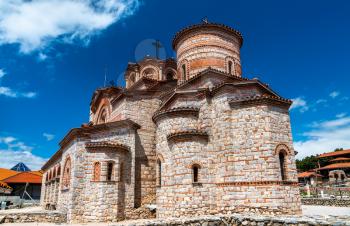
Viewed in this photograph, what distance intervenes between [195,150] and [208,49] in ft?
20.2

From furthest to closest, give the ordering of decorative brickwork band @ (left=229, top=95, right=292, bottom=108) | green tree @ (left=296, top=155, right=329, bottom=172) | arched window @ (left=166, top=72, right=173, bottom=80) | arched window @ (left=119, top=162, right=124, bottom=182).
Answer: green tree @ (left=296, top=155, right=329, bottom=172) < arched window @ (left=166, top=72, right=173, bottom=80) < arched window @ (left=119, top=162, right=124, bottom=182) < decorative brickwork band @ (left=229, top=95, right=292, bottom=108)

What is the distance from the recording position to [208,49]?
14.0 m

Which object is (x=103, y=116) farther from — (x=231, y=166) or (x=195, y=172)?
(x=231, y=166)

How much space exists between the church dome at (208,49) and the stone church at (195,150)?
5 cm

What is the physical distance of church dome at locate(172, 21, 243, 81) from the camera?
1391 cm

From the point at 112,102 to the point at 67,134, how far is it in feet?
11.8

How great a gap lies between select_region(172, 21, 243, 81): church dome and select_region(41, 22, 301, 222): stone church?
0.05 m

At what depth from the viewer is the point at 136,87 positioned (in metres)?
15.5

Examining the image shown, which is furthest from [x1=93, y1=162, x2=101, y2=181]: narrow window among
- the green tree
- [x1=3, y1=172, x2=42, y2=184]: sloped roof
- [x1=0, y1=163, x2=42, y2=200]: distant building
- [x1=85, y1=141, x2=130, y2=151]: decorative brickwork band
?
the green tree

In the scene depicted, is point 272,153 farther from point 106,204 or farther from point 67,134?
point 67,134

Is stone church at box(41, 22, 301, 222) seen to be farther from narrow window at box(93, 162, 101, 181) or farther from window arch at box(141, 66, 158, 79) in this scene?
window arch at box(141, 66, 158, 79)

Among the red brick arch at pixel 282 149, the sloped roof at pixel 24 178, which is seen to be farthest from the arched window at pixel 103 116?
the sloped roof at pixel 24 178

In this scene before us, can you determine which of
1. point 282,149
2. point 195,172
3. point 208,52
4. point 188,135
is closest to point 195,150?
point 188,135

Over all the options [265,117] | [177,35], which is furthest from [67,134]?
[265,117]
